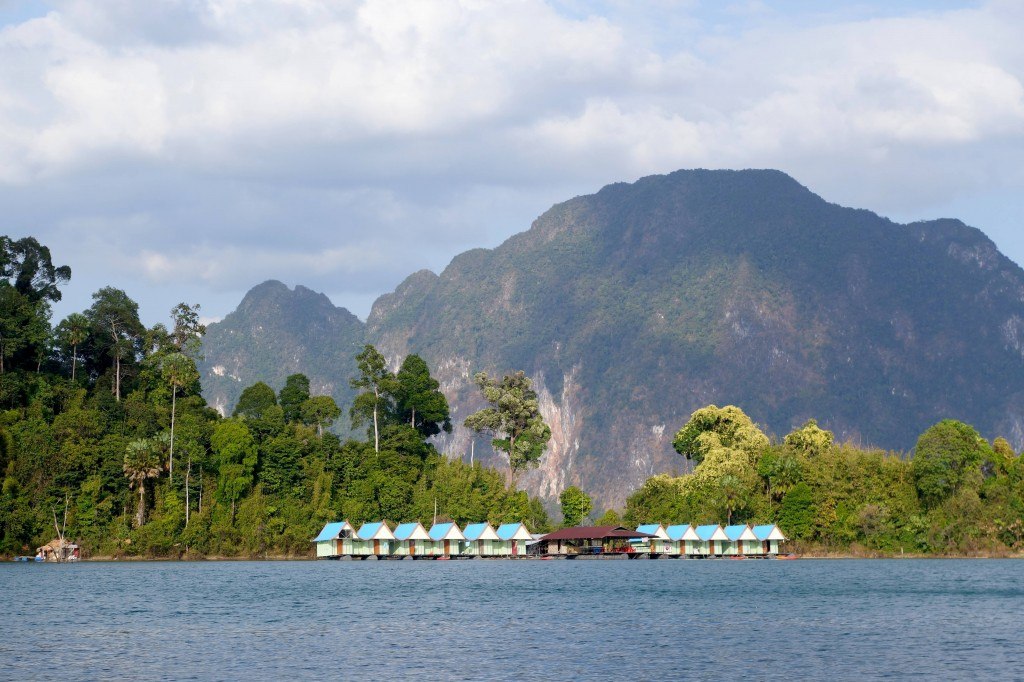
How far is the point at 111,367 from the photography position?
147 meters

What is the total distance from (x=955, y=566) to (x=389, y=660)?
79630 millimetres

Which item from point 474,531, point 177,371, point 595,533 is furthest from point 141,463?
point 595,533

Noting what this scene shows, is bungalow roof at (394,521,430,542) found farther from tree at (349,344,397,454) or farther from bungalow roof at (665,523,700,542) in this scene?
bungalow roof at (665,523,700,542)

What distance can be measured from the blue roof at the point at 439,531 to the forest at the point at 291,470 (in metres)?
5.34

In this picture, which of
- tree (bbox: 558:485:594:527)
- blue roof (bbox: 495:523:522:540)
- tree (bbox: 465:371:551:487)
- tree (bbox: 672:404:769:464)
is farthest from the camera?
tree (bbox: 465:371:551:487)

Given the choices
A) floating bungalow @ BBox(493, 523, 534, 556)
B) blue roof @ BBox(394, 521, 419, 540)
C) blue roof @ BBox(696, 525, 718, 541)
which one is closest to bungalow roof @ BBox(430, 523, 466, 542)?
blue roof @ BBox(394, 521, 419, 540)

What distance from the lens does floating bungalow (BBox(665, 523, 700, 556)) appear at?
133 meters

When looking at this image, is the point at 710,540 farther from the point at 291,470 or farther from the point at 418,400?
the point at 291,470

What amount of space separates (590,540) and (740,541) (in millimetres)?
17665

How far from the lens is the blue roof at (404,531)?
135125mm

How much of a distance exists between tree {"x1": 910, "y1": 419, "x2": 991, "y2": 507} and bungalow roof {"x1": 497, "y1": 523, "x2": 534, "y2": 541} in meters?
43.7

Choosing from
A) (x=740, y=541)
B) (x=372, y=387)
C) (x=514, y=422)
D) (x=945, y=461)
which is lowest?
(x=740, y=541)

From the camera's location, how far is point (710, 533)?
5197 inches

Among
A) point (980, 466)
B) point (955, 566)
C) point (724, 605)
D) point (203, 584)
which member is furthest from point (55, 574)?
point (980, 466)
